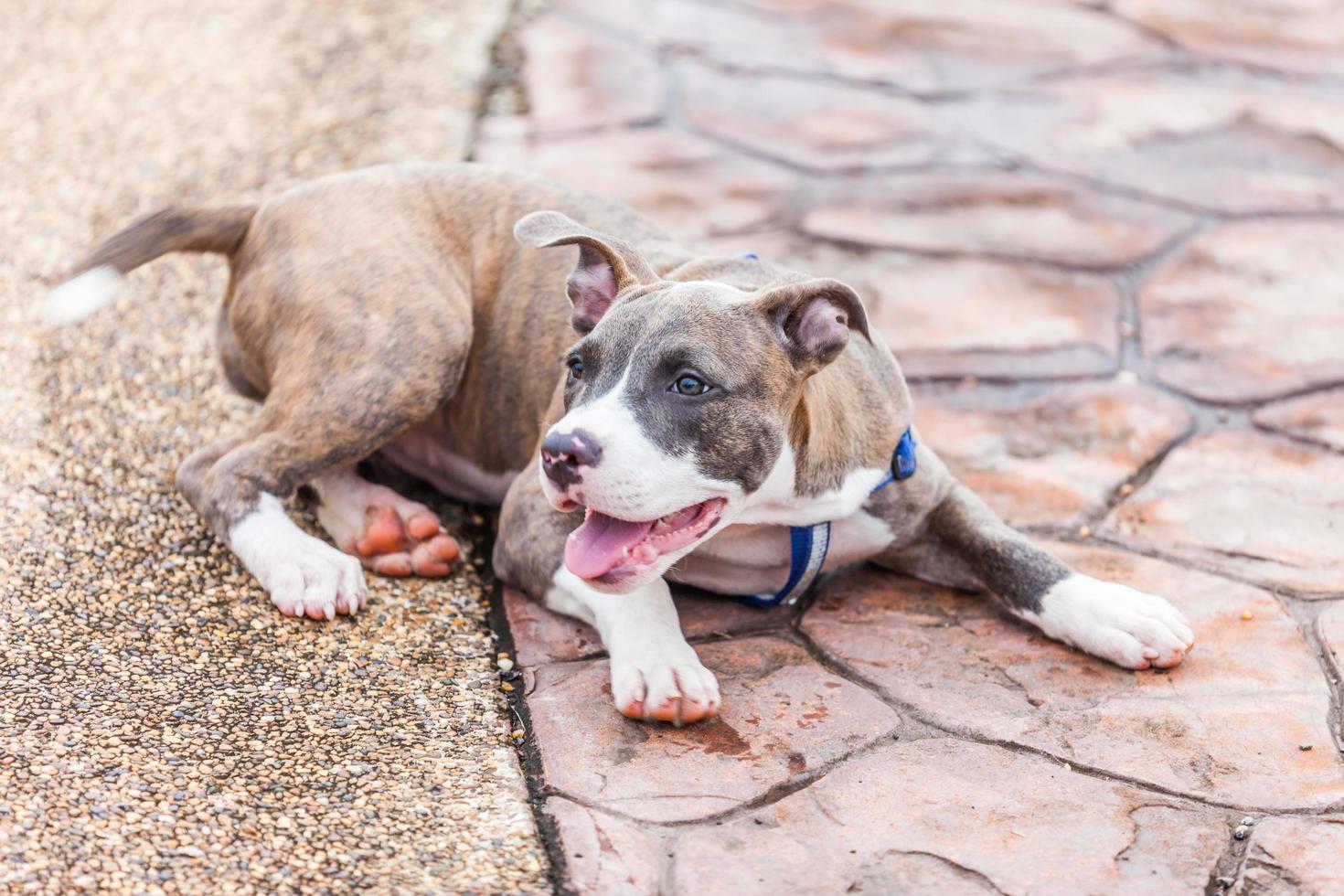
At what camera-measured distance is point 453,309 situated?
3.97m

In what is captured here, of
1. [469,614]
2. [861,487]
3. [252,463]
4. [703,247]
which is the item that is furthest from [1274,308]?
[252,463]

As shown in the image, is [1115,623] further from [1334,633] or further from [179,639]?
[179,639]

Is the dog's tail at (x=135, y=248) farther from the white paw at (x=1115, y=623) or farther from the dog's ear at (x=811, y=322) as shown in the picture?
the white paw at (x=1115, y=623)

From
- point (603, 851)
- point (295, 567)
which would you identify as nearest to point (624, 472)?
point (603, 851)

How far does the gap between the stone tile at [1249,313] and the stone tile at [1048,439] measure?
0.28m

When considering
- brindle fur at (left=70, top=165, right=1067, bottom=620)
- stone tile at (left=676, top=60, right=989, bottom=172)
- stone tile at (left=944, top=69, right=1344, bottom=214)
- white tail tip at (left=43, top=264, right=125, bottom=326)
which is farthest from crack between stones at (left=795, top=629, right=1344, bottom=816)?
stone tile at (left=944, top=69, right=1344, bottom=214)

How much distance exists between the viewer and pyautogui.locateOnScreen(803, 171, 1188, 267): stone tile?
5527 millimetres

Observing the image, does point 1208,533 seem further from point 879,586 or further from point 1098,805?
point 1098,805

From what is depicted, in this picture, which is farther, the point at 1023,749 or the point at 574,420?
the point at 1023,749

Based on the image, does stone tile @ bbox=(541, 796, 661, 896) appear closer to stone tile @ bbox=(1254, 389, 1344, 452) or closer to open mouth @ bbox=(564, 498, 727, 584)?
open mouth @ bbox=(564, 498, 727, 584)

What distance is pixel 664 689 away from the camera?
3146 millimetres

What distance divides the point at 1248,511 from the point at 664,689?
1.90 m

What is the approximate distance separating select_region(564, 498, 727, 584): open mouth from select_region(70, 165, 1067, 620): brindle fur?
0.21 metres

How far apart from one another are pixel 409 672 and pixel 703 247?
236 centimetres
